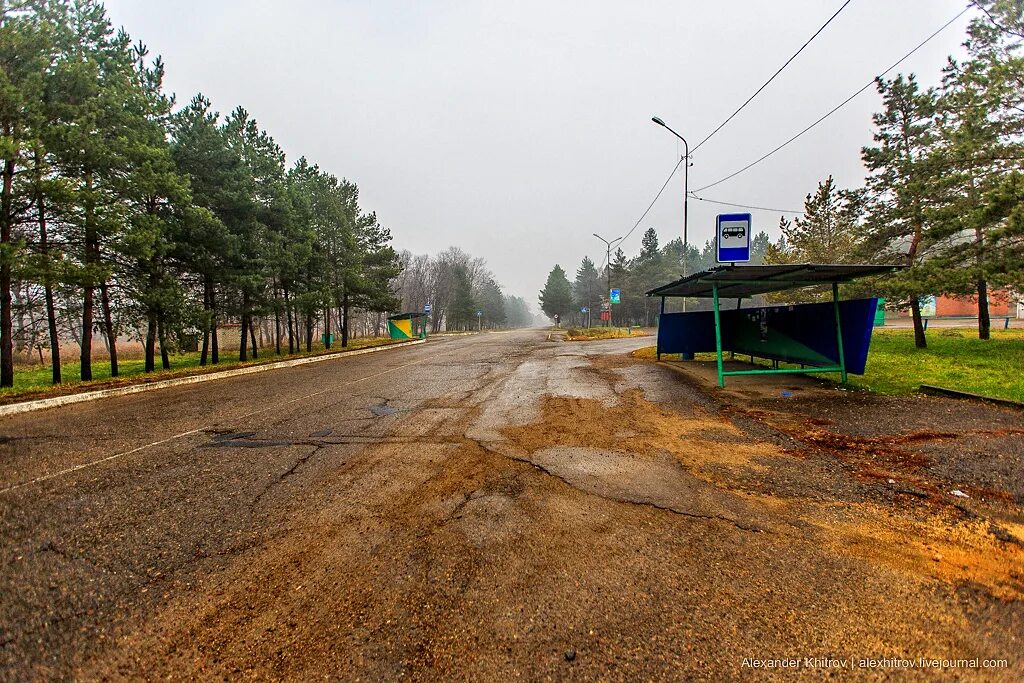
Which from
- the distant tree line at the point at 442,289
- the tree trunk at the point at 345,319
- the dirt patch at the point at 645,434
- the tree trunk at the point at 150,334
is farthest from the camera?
the distant tree line at the point at 442,289

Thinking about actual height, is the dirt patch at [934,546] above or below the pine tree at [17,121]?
below

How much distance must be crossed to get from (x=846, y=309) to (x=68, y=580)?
12.3m

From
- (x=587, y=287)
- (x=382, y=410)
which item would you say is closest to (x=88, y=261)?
(x=382, y=410)

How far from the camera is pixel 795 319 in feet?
34.8

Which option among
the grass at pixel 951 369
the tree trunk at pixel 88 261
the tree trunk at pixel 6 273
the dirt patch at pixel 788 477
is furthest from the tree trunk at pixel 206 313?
the grass at pixel 951 369

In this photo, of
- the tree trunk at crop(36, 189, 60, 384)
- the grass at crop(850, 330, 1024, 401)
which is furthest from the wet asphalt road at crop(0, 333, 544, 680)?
the grass at crop(850, 330, 1024, 401)

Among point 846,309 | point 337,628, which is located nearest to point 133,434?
point 337,628

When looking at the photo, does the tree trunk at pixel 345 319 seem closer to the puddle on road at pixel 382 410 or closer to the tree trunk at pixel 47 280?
the tree trunk at pixel 47 280

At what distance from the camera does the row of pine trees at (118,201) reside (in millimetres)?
10766

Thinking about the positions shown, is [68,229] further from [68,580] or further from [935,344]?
[935,344]

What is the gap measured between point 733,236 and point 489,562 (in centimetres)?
919

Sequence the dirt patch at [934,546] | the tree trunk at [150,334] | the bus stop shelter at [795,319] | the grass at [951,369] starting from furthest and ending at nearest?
the tree trunk at [150,334] → the bus stop shelter at [795,319] → the grass at [951,369] → the dirt patch at [934,546]

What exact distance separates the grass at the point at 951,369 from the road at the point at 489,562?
12.4 ft

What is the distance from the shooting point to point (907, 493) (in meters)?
3.52
